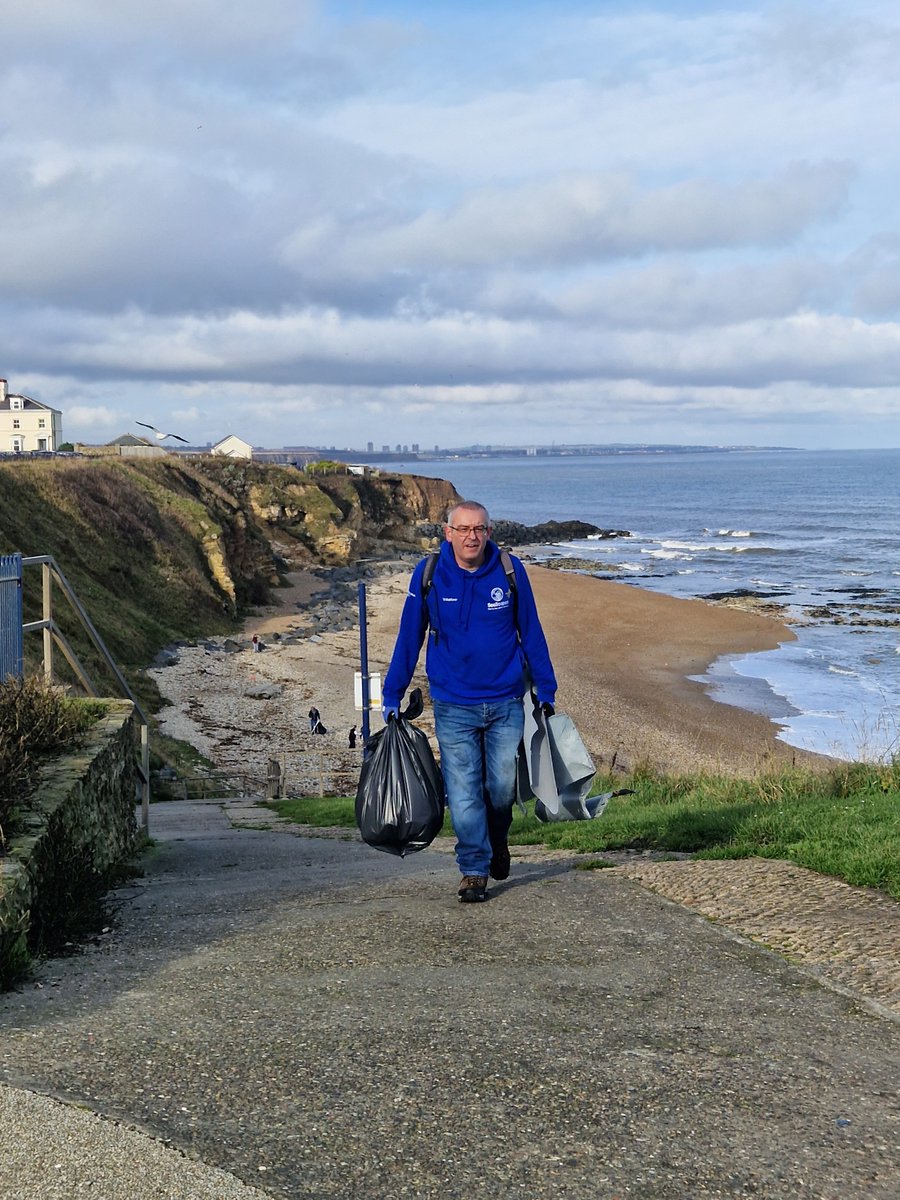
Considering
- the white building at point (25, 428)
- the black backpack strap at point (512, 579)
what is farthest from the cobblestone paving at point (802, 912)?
the white building at point (25, 428)

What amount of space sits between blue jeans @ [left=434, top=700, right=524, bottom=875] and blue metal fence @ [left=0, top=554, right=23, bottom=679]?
380cm

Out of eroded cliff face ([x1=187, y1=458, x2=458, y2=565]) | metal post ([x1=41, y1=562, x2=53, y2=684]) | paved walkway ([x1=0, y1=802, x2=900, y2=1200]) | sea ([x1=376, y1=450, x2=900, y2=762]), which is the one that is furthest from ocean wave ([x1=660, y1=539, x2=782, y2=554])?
paved walkway ([x1=0, y1=802, x2=900, y2=1200])

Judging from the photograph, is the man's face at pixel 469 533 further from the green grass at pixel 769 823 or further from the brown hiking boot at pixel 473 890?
the green grass at pixel 769 823

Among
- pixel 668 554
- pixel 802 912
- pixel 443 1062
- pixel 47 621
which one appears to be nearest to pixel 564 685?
pixel 47 621

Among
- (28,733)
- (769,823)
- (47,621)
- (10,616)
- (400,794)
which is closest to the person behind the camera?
(400,794)

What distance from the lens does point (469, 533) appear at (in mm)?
5176

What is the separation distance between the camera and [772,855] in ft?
20.2

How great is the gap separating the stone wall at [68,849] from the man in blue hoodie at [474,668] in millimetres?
1612

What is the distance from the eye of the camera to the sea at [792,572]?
29.3 metres

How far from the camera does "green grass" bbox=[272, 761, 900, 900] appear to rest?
5.70 m

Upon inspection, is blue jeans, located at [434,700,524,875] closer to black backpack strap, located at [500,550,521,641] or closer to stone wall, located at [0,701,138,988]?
black backpack strap, located at [500,550,521,641]

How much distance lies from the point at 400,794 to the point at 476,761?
0.42 metres

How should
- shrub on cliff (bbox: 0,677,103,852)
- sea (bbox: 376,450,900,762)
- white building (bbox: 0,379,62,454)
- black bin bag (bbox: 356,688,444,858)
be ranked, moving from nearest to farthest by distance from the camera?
shrub on cliff (bbox: 0,677,103,852) → black bin bag (bbox: 356,688,444,858) → sea (bbox: 376,450,900,762) → white building (bbox: 0,379,62,454)

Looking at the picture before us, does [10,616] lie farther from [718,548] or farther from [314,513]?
[718,548]
